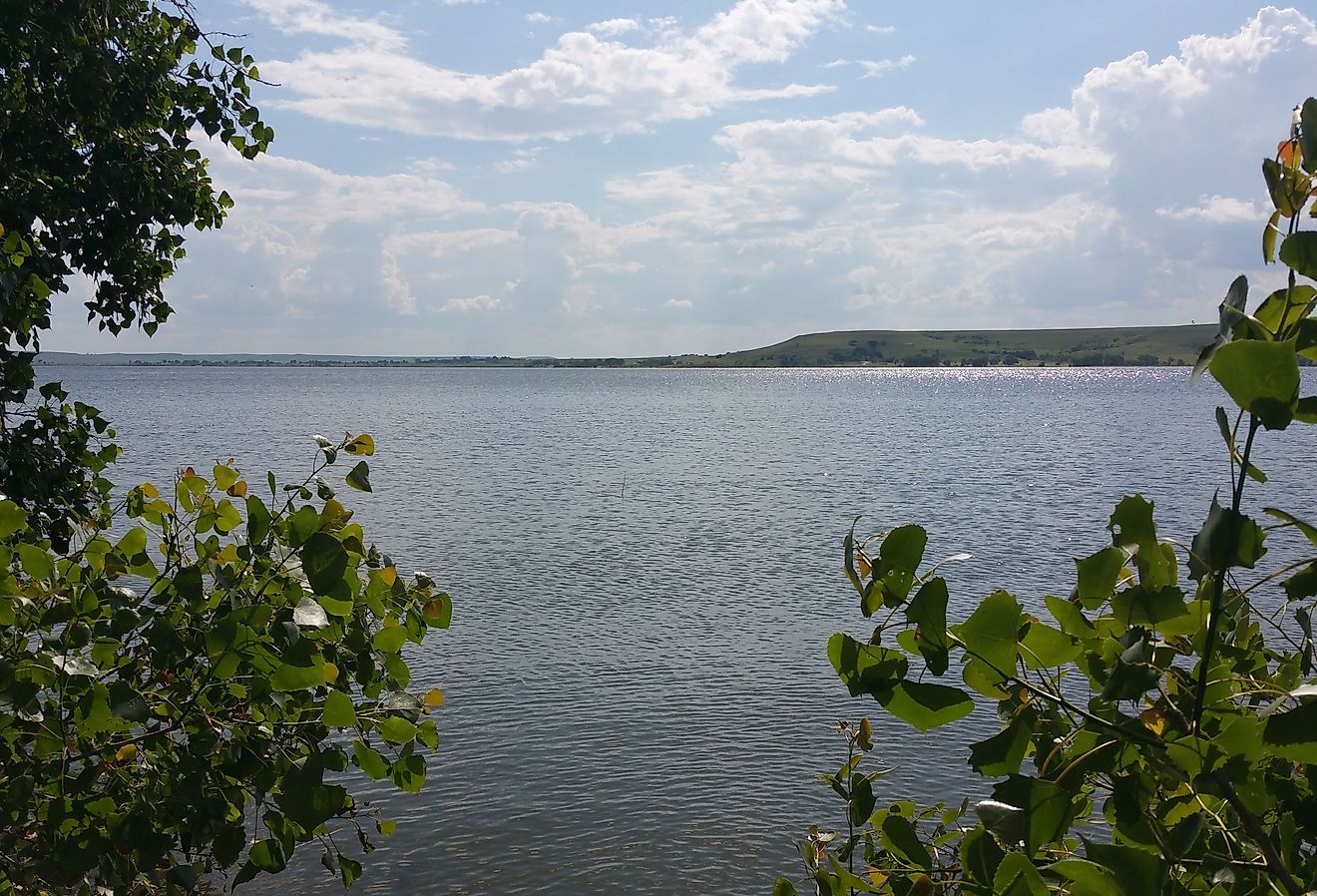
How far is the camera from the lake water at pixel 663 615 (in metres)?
15.4

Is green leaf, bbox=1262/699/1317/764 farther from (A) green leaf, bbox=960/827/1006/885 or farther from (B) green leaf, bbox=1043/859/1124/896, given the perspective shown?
(A) green leaf, bbox=960/827/1006/885

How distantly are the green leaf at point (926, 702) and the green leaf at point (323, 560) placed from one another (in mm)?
1505

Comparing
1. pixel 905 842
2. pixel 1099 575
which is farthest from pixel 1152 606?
pixel 905 842

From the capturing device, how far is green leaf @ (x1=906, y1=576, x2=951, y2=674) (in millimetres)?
1561

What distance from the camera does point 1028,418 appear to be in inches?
5027

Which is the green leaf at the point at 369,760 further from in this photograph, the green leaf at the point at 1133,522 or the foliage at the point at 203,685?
the green leaf at the point at 1133,522

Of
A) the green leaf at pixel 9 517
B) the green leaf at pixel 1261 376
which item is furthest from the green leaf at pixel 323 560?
the green leaf at pixel 1261 376

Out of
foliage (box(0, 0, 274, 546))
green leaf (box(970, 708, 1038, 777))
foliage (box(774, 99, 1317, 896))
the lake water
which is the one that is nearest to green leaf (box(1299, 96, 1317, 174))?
foliage (box(774, 99, 1317, 896))

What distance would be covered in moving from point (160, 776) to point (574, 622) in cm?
2239

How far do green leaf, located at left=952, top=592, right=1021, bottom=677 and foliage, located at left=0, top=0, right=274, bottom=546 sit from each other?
685 centimetres

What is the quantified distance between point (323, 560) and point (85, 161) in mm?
7147

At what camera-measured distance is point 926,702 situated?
155 cm

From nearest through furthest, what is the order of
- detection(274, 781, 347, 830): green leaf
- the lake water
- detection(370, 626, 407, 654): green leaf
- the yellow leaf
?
detection(274, 781, 347, 830): green leaf → detection(370, 626, 407, 654): green leaf → the yellow leaf → the lake water

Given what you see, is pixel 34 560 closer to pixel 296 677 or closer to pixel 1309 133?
pixel 296 677
